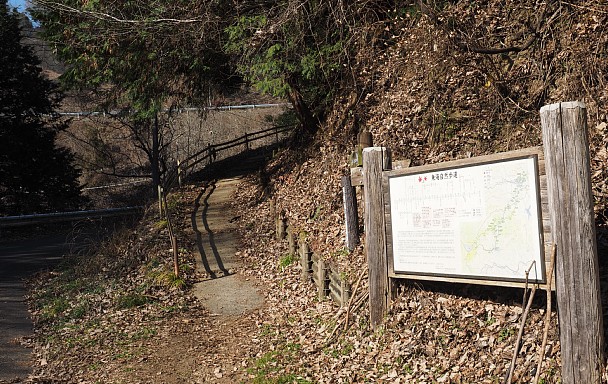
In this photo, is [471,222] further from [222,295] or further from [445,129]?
[222,295]

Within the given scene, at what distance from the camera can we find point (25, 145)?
2584cm

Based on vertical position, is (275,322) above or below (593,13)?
below

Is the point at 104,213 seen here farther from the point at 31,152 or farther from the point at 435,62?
the point at 435,62

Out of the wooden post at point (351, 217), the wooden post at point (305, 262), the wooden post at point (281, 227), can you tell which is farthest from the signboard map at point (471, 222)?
the wooden post at point (281, 227)

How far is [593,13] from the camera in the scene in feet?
26.5

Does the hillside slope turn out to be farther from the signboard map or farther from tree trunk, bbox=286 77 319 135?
tree trunk, bbox=286 77 319 135

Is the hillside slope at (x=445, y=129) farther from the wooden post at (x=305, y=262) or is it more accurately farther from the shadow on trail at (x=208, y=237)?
the shadow on trail at (x=208, y=237)

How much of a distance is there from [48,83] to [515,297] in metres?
25.8

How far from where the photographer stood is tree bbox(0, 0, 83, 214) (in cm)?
2553

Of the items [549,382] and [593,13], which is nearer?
[549,382]

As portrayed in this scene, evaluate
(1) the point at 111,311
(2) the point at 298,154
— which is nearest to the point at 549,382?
(1) the point at 111,311

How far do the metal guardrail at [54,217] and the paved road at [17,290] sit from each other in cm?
61

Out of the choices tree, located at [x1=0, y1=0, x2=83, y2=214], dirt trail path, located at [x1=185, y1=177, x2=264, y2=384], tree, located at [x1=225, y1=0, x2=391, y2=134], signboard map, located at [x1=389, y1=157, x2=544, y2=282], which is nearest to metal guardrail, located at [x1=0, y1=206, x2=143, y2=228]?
dirt trail path, located at [x1=185, y1=177, x2=264, y2=384]

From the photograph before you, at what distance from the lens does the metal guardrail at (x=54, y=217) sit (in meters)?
19.6
